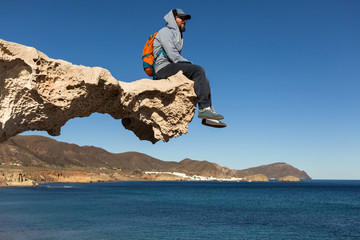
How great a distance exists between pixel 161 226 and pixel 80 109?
46852mm

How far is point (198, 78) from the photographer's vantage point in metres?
5.57

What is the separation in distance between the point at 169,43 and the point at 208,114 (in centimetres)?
131

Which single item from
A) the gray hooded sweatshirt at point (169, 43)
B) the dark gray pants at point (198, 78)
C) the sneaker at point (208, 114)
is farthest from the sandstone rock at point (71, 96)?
Result: the sneaker at point (208, 114)

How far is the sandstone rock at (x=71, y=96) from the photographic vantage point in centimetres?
499

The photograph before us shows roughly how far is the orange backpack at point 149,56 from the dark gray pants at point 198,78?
1.11 feet

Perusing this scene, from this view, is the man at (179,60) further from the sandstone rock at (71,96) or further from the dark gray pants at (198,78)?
the sandstone rock at (71,96)

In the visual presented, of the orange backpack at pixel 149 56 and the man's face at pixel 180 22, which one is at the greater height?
the man's face at pixel 180 22

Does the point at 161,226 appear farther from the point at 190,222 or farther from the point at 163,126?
the point at 163,126

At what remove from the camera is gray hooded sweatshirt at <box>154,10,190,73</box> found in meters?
5.44

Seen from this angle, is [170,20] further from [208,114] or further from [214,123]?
[214,123]

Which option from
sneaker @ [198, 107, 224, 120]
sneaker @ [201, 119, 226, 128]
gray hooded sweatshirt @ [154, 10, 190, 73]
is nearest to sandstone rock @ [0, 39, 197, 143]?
gray hooded sweatshirt @ [154, 10, 190, 73]

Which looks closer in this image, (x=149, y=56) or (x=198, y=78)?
(x=198, y=78)

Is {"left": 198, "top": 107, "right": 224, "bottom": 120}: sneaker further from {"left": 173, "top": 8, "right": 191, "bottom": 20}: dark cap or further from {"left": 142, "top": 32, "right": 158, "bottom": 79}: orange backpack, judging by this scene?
{"left": 173, "top": 8, "right": 191, "bottom": 20}: dark cap

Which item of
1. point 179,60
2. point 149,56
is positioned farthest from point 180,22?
point 149,56
